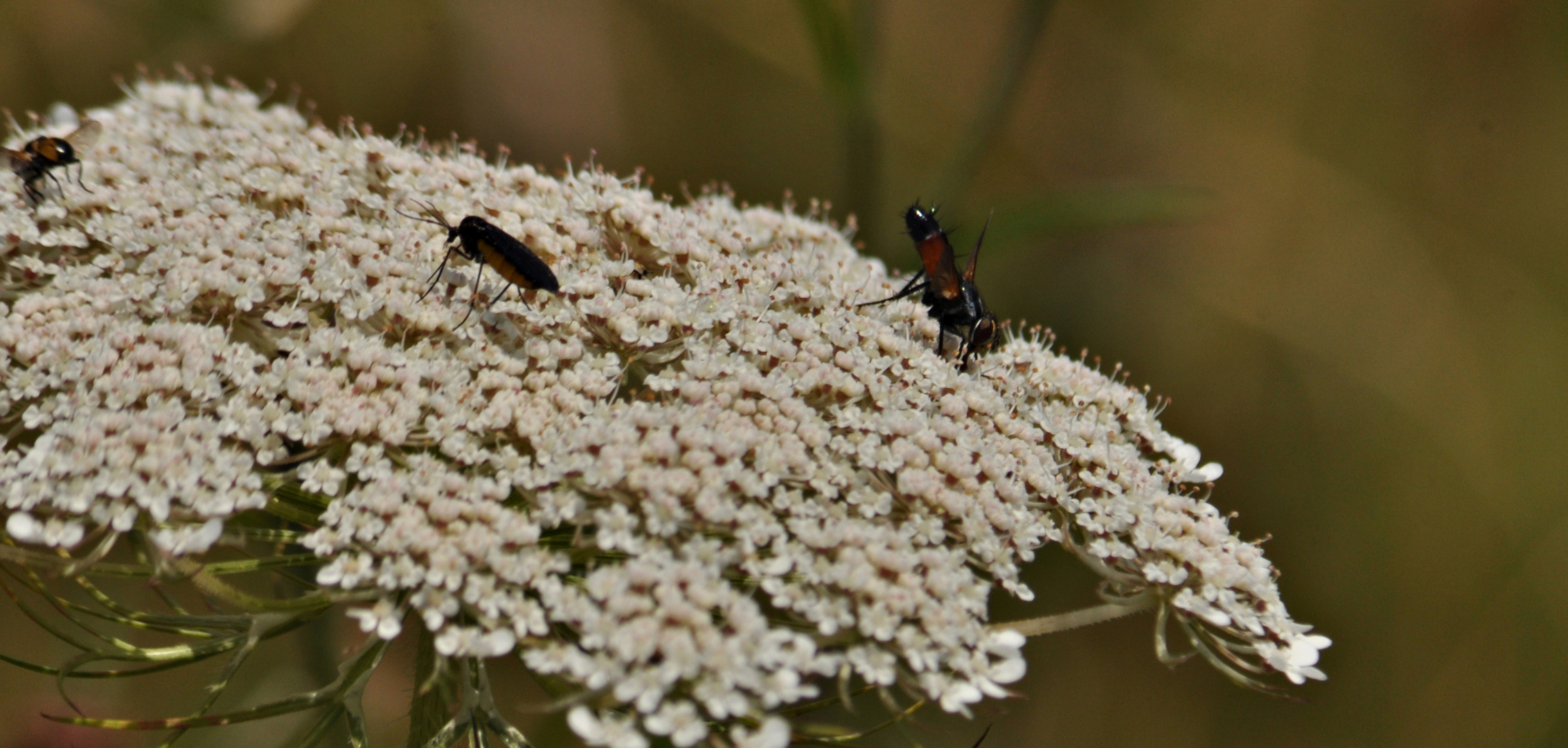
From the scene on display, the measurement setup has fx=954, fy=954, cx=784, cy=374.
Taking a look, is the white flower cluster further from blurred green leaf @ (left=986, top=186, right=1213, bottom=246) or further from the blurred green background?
the blurred green background

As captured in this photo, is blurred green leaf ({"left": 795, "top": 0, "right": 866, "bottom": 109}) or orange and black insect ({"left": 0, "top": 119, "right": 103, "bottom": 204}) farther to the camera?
blurred green leaf ({"left": 795, "top": 0, "right": 866, "bottom": 109})

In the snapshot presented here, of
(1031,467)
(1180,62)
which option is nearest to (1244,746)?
(1031,467)

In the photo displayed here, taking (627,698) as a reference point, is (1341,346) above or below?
above

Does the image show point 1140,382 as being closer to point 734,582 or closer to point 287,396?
point 734,582

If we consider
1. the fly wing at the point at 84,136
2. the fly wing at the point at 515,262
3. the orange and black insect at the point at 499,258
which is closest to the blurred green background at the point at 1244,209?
the fly wing at the point at 84,136

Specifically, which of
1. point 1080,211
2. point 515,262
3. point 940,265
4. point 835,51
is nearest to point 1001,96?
point 1080,211

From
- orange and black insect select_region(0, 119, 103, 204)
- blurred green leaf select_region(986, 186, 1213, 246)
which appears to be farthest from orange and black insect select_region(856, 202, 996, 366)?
orange and black insect select_region(0, 119, 103, 204)

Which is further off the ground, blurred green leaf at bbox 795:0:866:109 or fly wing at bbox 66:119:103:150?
blurred green leaf at bbox 795:0:866:109

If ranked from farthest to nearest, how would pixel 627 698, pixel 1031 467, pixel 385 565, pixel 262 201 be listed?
pixel 262 201, pixel 1031 467, pixel 385 565, pixel 627 698
